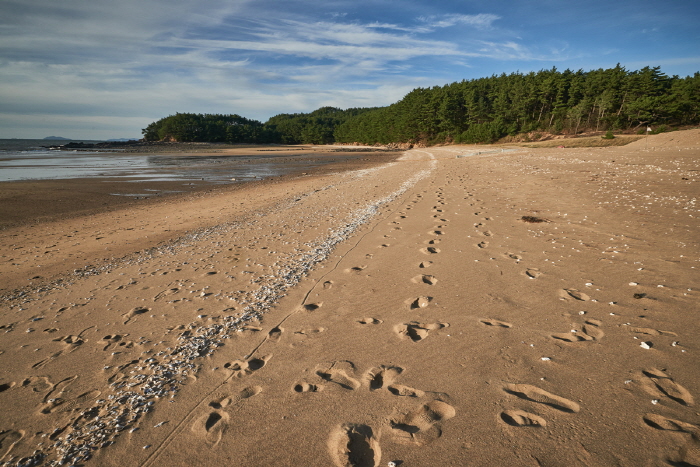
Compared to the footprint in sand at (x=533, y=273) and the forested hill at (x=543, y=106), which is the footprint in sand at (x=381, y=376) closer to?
the footprint in sand at (x=533, y=273)

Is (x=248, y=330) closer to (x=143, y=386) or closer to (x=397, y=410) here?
(x=143, y=386)

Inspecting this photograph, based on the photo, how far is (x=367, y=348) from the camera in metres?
3.51

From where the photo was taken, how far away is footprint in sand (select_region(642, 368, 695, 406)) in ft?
8.34

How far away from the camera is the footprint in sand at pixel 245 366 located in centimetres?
319

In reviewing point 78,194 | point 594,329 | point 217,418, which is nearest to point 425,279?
point 594,329

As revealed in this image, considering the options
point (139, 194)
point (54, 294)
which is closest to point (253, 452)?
point (54, 294)

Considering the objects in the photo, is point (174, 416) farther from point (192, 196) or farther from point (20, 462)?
point (192, 196)

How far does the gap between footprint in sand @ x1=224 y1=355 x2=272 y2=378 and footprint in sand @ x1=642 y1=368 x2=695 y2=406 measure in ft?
11.7

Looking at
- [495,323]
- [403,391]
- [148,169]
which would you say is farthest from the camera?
[148,169]

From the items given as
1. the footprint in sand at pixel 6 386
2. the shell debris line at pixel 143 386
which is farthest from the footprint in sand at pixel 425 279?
the footprint in sand at pixel 6 386

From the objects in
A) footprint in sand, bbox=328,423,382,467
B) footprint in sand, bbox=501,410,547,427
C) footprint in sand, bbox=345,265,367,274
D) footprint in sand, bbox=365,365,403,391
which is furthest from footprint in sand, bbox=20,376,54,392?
footprint in sand, bbox=501,410,547,427

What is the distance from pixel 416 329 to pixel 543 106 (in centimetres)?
7234

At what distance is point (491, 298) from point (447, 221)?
13.7 feet

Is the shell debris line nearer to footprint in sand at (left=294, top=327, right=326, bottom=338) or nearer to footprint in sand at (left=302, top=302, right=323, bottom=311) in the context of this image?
footprint in sand at (left=302, top=302, right=323, bottom=311)
